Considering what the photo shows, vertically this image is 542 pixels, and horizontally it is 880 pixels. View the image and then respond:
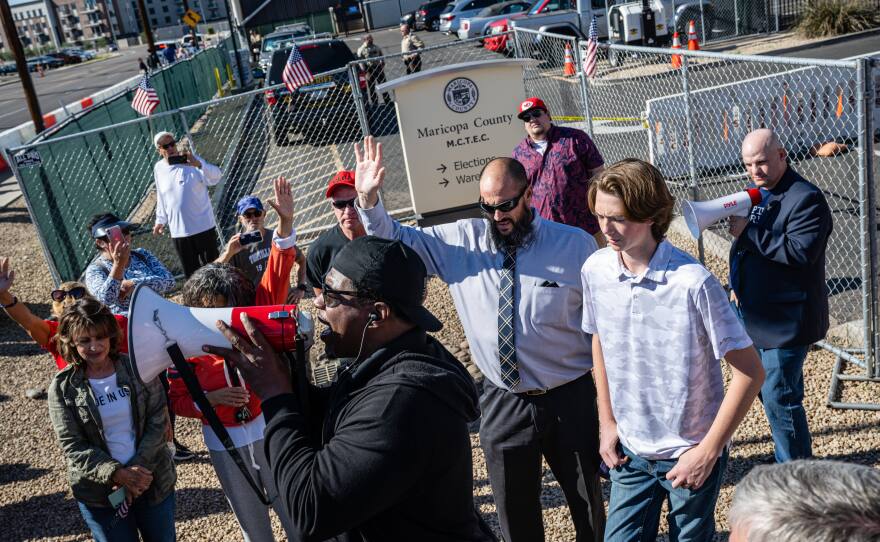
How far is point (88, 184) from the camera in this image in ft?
35.9

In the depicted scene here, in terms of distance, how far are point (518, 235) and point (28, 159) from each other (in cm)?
786

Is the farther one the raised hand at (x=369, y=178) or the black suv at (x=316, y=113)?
the black suv at (x=316, y=113)

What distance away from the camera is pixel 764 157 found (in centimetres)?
364

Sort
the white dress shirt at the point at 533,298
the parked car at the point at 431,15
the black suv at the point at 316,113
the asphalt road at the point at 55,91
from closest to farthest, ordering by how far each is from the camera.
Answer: the white dress shirt at the point at 533,298 → the black suv at the point at 316,113 → the asphalt road at the point at 55,91 → the parked car at the point at 431,15

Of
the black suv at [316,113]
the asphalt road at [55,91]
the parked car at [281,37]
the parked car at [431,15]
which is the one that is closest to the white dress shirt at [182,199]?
the black suv at [316,113]

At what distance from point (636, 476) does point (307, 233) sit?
7525 millimetres

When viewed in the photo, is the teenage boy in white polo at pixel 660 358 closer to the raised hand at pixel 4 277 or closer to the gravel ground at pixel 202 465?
the gravel ground at pixel 202 465

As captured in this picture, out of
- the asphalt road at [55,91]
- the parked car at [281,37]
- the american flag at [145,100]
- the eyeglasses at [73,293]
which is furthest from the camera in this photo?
the asphalt road at [55,91]

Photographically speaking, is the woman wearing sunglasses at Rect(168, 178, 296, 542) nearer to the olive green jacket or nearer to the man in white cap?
the olive green jacket

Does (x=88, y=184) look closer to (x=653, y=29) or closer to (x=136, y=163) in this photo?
(x=136, y=163)

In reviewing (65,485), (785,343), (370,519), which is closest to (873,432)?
(785,343)

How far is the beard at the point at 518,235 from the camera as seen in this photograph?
3.26 meters

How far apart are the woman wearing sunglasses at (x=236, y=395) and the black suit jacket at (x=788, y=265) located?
7.41 feet

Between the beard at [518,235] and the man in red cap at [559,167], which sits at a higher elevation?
the beard at [518,235]
